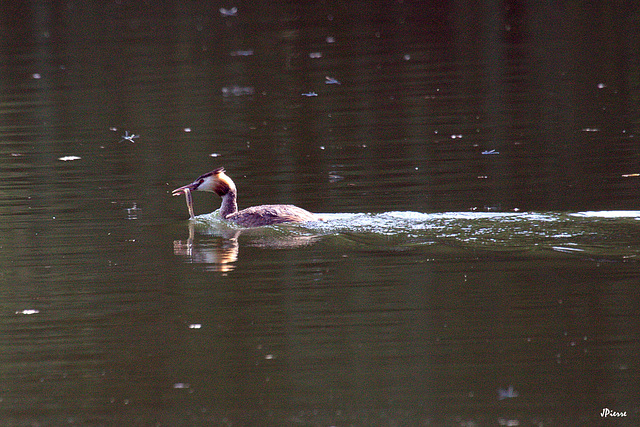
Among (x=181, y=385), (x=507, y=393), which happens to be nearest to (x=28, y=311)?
(x=181, y=385)

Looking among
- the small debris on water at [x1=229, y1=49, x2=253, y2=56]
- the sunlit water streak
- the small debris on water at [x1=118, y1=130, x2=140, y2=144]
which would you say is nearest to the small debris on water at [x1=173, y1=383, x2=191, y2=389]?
the sunlit water streak

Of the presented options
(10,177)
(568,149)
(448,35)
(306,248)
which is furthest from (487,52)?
(306,248)

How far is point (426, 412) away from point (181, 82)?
18465 mm

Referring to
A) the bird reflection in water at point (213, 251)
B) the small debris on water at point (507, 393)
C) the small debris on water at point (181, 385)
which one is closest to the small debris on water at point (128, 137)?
the bird reflection in water at point (213, 251)

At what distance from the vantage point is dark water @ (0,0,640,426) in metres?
6.60

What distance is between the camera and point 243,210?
11773mm

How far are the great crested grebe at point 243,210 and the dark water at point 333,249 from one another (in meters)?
0.17

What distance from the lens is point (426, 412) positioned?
613cm

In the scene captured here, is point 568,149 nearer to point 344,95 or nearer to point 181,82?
point 344,95

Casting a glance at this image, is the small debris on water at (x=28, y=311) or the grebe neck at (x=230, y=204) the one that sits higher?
the grebe neck at (x=230, y=204)

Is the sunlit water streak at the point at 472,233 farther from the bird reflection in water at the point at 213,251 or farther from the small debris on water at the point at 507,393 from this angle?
the small debris on water at the point at 507,393

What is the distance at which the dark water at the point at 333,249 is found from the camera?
6.60m

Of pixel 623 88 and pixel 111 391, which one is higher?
pixel 623 88

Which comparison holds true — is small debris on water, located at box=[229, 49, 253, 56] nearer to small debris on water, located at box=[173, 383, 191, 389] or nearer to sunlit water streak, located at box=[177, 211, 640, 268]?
sunlit water streak, located at box=[177, 211, 640, 268]
